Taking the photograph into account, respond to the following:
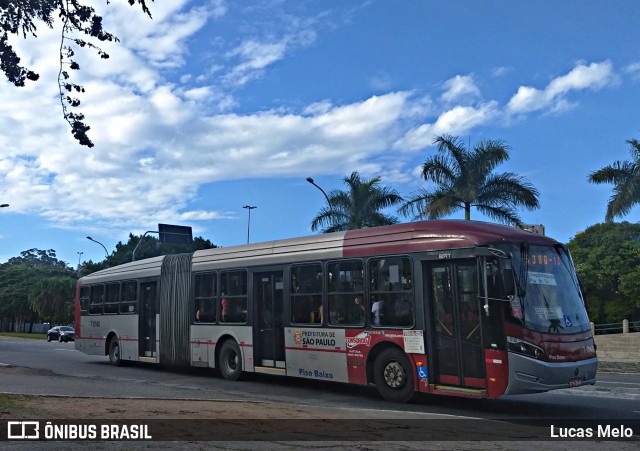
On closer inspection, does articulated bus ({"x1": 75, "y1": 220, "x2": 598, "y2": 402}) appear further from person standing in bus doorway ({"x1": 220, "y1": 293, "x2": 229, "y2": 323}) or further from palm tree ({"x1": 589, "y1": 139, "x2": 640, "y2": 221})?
palm tree ({"x1": 589, "y1": 139, "x2": 640, "y2": 221})

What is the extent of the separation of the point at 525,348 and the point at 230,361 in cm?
820

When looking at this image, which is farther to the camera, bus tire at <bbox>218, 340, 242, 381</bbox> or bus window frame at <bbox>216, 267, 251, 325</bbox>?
bus tire at <bbox>218, 340, 242, 381</bbox>

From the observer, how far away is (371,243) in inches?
510

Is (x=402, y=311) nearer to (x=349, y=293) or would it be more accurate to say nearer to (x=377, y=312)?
(x=377, y=312)

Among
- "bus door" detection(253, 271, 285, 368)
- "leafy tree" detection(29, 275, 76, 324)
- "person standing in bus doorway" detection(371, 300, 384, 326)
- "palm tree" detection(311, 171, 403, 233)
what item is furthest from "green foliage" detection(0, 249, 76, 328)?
"person standing in bus doorway" detection(371, 300, 384, 326)

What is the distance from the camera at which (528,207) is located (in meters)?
29.0

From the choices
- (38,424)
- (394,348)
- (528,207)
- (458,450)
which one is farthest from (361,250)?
(528,207)

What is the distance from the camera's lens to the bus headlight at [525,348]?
408 inches

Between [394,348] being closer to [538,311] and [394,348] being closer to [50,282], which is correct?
[538,311]

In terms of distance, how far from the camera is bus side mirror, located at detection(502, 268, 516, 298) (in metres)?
10.6

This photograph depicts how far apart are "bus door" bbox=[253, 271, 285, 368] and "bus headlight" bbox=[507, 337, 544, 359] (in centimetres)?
583

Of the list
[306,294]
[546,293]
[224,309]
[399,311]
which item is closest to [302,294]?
[306,294]

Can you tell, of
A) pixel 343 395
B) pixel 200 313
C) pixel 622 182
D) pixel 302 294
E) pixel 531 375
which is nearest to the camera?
pixel 531 375

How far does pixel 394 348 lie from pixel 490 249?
2.71m
